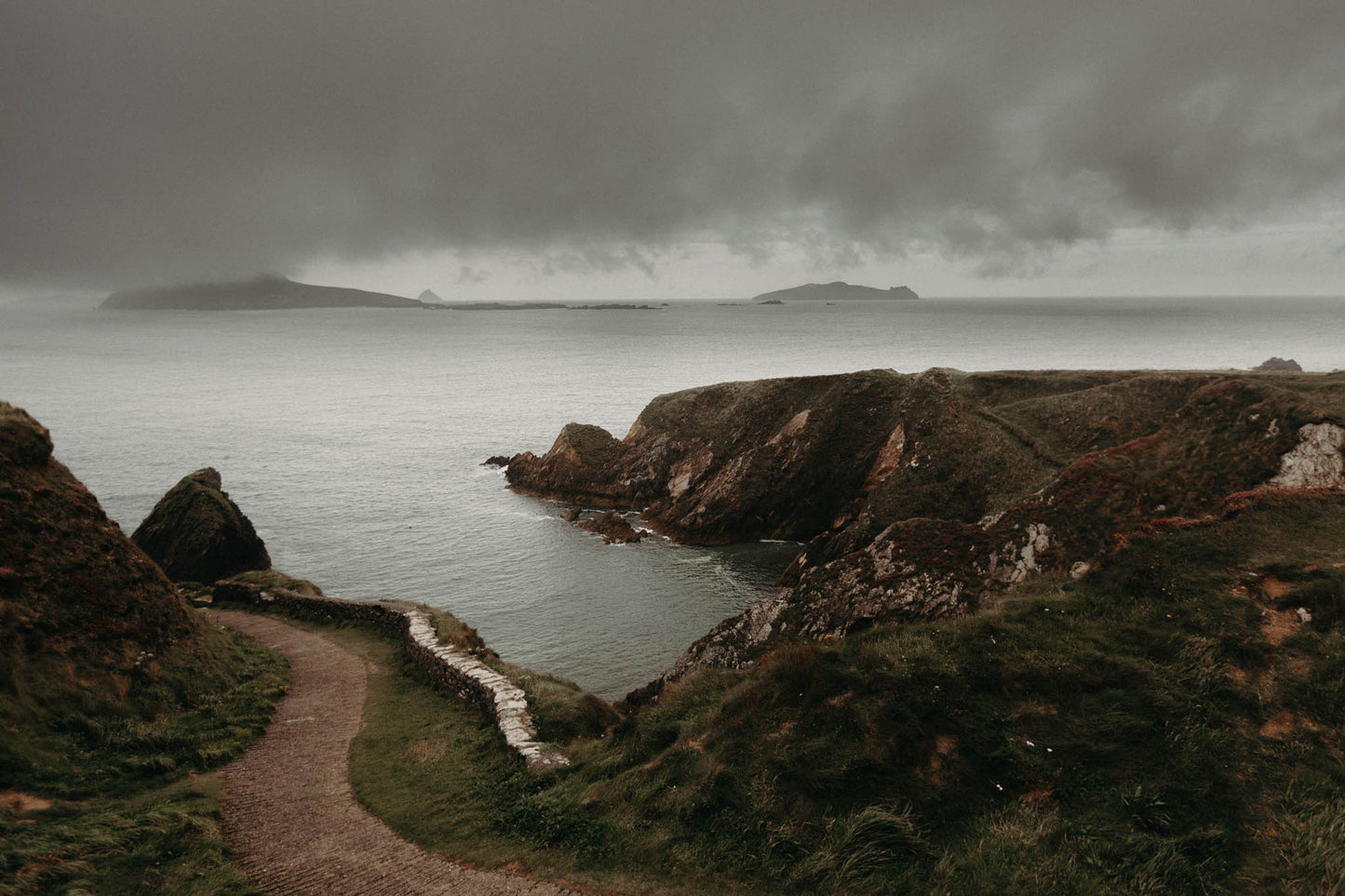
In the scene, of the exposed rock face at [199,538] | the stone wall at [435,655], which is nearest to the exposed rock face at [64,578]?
the stone wall at [435,655]

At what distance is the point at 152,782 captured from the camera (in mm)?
13508

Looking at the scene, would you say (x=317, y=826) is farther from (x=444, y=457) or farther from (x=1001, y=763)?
(x=444, y=457)

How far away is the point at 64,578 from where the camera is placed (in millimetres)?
17016

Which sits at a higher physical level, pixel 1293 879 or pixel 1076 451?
pixel 1076 451

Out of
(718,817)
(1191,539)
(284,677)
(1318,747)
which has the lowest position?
(284,677)

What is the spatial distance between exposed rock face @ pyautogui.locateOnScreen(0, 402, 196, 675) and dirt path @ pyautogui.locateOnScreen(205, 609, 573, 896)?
437 cm

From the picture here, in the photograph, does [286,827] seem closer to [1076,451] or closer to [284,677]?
[284,677]

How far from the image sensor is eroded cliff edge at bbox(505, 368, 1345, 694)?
21.2 metres

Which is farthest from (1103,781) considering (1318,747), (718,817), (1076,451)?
(1076,451)

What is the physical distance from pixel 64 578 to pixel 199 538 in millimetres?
24315

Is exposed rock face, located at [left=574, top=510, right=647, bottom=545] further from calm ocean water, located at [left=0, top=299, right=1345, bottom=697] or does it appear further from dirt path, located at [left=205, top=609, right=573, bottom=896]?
dirt path, located at [left=205, top=609, right=573, bottom=896]

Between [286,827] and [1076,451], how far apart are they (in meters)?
41.4

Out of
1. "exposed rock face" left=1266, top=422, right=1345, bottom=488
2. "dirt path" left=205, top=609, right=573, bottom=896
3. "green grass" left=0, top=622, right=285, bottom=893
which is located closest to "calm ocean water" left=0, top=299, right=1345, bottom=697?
"dirt path" left=205, top=609, right=573, bottom=896

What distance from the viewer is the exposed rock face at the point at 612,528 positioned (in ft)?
160
